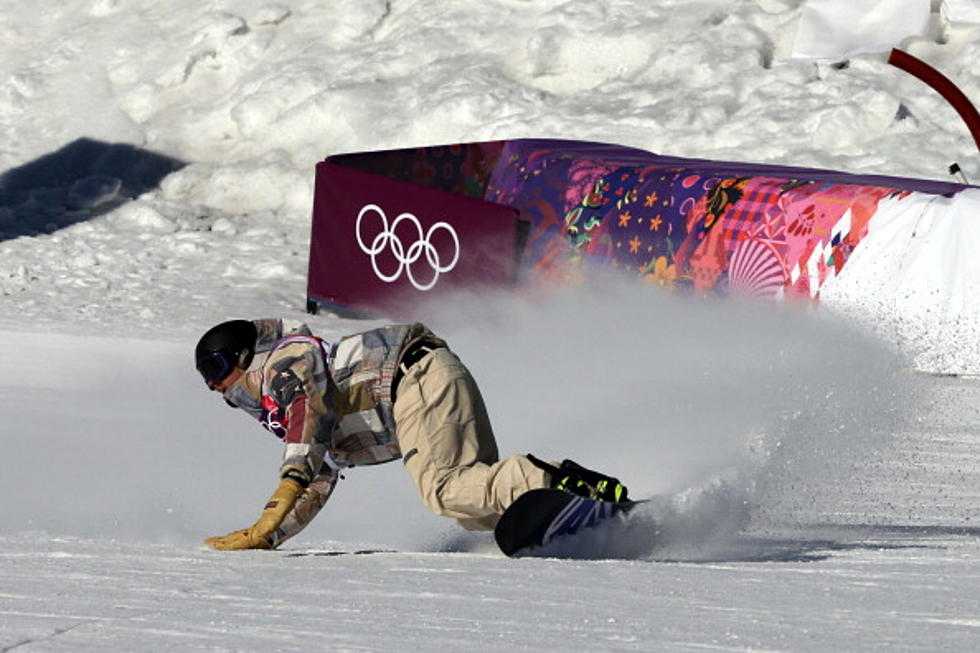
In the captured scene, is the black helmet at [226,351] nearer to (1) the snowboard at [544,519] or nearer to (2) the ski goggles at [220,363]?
(2) the ski goggles at [220,363]

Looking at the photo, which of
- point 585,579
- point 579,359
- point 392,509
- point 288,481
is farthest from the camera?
point 579,359

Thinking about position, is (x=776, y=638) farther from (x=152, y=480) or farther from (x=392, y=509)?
(x=152, y=480)

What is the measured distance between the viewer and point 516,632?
10.9 ft

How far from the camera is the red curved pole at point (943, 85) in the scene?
12883mm

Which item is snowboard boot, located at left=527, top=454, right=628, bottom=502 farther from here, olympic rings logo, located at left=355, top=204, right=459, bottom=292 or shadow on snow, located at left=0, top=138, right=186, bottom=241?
shadow on snow, located at left=0, top=138, right=186, bottom=241

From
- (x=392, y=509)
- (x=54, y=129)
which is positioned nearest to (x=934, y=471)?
(x=392, y=509)

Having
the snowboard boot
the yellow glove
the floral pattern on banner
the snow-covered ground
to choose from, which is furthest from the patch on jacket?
the floral pattern on banner

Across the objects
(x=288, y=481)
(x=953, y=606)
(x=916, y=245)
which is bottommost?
(x=916, y=245)

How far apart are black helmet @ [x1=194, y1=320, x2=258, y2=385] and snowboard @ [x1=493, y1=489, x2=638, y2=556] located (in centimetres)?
92

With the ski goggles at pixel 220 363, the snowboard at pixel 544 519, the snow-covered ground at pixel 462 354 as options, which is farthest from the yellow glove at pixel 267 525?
the snowboard at pixel 544 519

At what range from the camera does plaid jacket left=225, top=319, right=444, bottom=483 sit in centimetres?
492

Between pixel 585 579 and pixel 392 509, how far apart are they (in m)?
2.49

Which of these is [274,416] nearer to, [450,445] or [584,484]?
[450,445]

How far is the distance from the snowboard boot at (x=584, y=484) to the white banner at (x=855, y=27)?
8.81m
